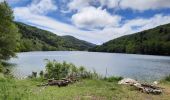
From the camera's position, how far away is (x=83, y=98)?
707 inches

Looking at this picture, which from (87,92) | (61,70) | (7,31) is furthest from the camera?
(7,31)

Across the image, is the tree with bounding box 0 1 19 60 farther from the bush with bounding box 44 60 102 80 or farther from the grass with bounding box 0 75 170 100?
the grass with bounding box 0 75 170 100

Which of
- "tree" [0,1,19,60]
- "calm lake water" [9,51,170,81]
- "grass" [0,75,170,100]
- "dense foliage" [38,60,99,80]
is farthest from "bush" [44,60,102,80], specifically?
"tree" [0,1,19,60]

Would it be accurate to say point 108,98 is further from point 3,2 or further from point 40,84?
point 3,2

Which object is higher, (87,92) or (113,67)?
(87,92)

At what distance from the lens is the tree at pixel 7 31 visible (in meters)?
67.9

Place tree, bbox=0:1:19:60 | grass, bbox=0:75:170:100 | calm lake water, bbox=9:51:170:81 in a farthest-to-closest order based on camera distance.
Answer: tree, bbox=0:1:19:60 < calm lake water, bbox=9:51:170:81 < grass, bbox=0:75:170:100

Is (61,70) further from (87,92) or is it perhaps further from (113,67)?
(113,67)

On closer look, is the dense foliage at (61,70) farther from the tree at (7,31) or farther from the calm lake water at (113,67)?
the tree at (7,31)

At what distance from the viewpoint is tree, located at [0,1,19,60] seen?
2675 inches

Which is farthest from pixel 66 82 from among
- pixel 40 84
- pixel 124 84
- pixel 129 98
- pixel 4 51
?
pixel 4 51

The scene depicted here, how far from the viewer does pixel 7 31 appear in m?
70.0

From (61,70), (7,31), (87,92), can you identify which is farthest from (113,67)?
(87,92)

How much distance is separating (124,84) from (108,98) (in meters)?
5.15
